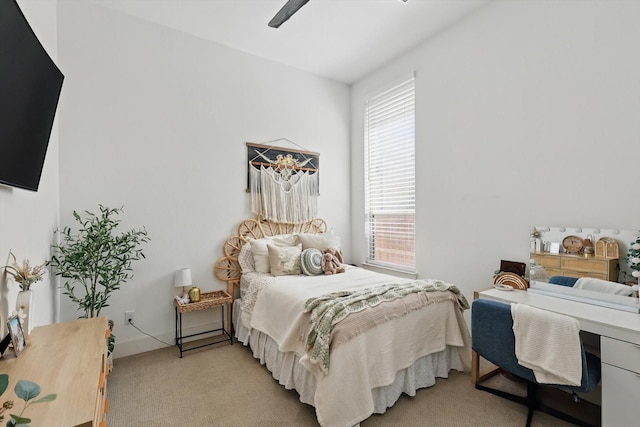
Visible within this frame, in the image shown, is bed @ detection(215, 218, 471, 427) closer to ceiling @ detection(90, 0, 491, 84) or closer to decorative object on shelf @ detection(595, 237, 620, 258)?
decorative object on shelf @ detection(595, 237, 620, 258)

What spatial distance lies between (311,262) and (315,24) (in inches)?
95.1

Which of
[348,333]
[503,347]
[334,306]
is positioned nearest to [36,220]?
[334,306]

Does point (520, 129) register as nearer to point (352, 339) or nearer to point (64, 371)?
point (352, 339)

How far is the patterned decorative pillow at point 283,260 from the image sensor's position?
122 inches

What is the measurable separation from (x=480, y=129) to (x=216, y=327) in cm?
343

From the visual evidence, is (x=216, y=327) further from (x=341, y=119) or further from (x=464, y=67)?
(x=464, y=67)

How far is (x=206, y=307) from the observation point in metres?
3.02

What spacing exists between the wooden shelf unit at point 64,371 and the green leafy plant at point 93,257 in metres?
0.90

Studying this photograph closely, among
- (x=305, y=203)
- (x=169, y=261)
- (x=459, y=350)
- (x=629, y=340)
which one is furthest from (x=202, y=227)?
(x=629, y=340)

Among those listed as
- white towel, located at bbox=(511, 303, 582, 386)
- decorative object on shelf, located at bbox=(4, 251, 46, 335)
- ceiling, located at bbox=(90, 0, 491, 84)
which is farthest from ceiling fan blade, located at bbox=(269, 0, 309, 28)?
white towel, located at bbox=(511, 303, 582, 386)

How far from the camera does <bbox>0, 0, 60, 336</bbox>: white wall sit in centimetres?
138

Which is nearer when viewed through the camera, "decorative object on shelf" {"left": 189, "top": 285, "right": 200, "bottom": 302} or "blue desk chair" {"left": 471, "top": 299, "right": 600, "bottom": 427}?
"blue desk chair" {"left": 471, "top": 299, "right": 600, "bottom": 427}

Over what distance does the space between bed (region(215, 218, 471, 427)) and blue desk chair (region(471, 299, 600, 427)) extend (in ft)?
1.22

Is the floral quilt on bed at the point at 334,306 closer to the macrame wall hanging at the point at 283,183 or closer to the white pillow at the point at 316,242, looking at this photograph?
the white pillow at the point at 316,242
